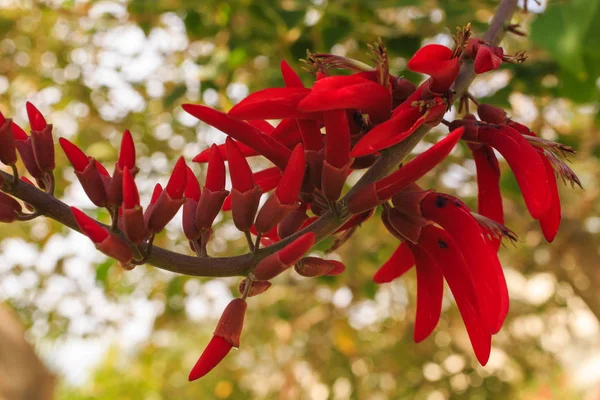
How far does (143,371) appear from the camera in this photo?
144 inches

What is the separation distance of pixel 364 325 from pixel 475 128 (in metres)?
2.25

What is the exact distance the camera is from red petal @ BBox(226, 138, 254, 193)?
0.40m

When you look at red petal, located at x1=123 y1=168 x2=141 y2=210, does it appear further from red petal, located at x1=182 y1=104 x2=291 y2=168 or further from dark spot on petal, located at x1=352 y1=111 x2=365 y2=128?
dark spot on petal, located at x1=352 y1=111 x2=365 y2=128

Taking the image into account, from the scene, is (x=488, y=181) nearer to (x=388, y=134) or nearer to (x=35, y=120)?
(x=388, y=134)

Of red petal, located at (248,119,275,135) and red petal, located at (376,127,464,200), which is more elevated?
red petal, located at (376,127,464,200)

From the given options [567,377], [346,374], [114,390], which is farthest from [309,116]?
[567,377]

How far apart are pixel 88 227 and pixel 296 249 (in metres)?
0.12

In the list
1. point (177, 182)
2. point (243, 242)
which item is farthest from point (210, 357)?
point (243, 242)

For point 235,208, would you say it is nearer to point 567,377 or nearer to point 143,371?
point 143,371

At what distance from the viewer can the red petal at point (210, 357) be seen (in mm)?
371

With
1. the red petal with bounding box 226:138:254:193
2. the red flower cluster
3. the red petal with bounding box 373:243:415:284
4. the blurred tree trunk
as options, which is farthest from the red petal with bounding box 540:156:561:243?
the blurred tree trunk

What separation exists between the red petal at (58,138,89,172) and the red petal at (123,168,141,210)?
2.1 inches

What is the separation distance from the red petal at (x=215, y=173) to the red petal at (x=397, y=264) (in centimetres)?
15

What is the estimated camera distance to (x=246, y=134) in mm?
414
